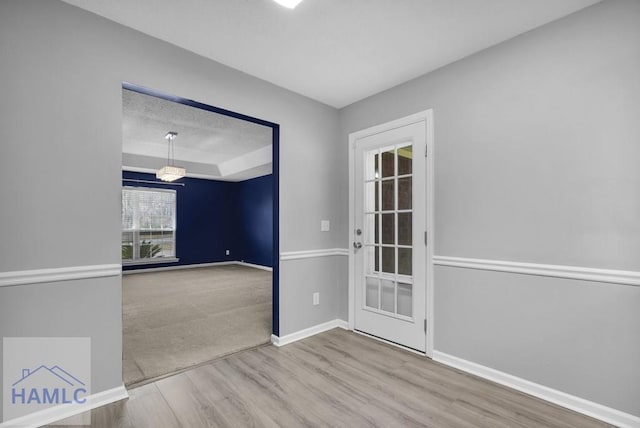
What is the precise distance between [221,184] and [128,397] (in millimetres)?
6921

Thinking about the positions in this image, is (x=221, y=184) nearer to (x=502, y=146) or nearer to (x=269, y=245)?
(x=269, y=245)

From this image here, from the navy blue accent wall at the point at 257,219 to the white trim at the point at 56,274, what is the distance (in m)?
5.34

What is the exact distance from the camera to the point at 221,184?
8.42 meters

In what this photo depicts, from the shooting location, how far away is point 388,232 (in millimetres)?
2984

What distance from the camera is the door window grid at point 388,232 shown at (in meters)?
2.82

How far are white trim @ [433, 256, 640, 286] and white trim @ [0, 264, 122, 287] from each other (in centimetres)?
249

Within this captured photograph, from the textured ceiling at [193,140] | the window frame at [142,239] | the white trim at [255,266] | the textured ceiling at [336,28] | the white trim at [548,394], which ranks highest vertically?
the textured ceiling at [193,140]

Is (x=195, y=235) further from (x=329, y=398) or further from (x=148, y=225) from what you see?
(x=329, y=398)

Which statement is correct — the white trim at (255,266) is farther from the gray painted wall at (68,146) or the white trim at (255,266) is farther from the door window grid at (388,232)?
the gray painted wall at (68,146)

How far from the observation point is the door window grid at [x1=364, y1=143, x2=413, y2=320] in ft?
9.24

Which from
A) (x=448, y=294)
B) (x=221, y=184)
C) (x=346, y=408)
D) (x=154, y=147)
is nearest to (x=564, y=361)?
(x=448, y=294)

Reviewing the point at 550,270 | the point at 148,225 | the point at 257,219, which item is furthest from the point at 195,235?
the point at 550,270

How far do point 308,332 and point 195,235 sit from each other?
575 centimetres

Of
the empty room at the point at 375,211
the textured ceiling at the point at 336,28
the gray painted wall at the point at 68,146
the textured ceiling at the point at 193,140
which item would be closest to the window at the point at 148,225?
the textured ceiling at the point at 193,140
